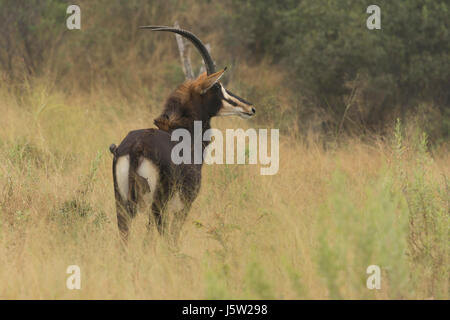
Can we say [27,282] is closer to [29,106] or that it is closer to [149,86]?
[29,106]

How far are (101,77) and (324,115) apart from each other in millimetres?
4690

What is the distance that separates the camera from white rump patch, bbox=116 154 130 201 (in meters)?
4.76

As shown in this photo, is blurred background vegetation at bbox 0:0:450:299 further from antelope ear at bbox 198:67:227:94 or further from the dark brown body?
antelope ear at bbox 198:67:227:94

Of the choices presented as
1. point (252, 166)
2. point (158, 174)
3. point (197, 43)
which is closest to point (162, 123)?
point (158, 174)

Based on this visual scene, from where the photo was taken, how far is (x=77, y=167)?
7.33m

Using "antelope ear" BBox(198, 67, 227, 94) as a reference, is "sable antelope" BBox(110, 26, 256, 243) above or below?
below

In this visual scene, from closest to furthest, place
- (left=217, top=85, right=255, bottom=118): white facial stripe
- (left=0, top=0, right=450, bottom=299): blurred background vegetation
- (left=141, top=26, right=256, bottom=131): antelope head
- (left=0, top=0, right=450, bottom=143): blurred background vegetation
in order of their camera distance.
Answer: (left=0, top=0, right=450, bottom=299): blurred background vegetation, (left=141, top=26, right=256, bottom=131): antelope head, (left=217, top=85, right=255, bottom=118): white facial stripe, (left=0, top=0, right=450, bottom=143): blurred background vegetation

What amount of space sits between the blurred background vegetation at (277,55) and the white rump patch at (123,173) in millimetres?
3544

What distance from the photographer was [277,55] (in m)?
13.9

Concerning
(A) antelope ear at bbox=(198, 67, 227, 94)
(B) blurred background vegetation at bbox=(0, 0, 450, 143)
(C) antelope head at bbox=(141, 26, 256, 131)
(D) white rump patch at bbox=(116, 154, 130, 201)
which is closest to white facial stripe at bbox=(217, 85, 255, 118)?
(C) antelope head at bbox=(141, 26, 256, 131)

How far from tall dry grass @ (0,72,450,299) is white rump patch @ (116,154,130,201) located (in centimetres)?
40

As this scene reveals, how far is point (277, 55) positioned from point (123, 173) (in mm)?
9594

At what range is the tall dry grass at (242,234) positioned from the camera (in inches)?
→ 150

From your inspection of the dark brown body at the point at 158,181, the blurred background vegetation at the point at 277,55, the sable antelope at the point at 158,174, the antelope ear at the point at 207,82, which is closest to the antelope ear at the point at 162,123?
the sable antelope at the point at 158,174
